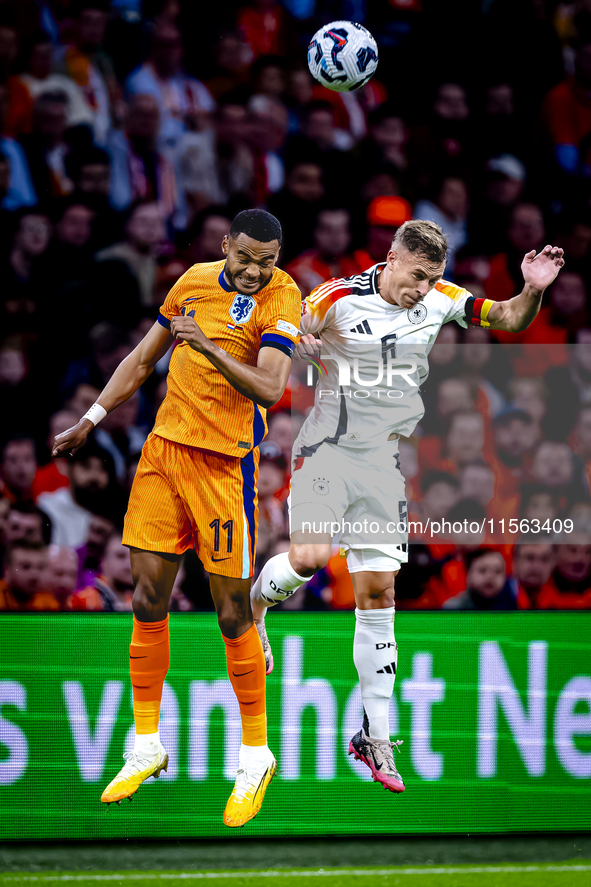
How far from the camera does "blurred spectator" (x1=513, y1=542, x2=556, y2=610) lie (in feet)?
11.6

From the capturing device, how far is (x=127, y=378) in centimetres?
303

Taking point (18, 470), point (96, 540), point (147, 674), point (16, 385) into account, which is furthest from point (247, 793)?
point (16, 385)

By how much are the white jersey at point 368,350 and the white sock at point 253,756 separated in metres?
1.09

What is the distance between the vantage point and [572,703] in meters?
3.49

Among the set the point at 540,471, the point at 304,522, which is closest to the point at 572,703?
the point at 540,471

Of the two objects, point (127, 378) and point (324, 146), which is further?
point (324, 146)

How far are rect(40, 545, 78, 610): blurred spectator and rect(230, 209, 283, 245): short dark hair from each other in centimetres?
145

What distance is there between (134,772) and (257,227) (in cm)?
205

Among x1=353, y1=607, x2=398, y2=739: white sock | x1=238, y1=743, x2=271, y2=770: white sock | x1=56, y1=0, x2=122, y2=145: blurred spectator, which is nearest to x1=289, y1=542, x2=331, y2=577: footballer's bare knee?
x1=353, y1=607, x2=398, y2=739: white sock

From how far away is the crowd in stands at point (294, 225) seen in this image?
3.42 m

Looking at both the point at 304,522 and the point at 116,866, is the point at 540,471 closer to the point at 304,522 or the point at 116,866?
the point at 304,522

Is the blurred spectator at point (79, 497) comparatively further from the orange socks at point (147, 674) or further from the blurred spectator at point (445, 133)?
the blurred spectator at point (445, 133)

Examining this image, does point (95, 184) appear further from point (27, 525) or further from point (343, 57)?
point (27, 525)

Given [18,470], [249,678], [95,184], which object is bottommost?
[249,678]
